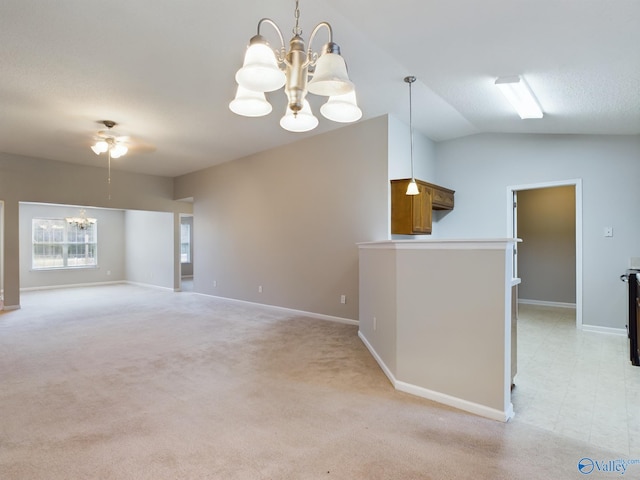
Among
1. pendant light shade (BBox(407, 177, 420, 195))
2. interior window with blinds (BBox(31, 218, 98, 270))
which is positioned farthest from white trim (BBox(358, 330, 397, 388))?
interior window with blinds (BBox(31, 218, 98, 270))

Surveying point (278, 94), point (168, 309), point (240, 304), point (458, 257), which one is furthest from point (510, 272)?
point (168, 309)

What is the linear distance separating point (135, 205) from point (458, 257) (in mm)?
7538

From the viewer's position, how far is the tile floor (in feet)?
6.98

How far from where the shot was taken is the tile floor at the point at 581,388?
6.98 feet

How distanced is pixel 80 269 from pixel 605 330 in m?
11.7

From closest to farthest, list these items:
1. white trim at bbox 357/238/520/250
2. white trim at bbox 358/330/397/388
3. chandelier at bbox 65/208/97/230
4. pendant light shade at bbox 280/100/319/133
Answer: pendant light shade at bbox 280/100/319/133 < white trim at bbox 357/238/520/250 < white trim at bbox 358/330/397/388 < chandelier at bbox 65/208/97/230

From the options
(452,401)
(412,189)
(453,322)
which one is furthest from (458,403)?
(412,189)

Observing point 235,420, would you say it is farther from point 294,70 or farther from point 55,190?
point 55,190

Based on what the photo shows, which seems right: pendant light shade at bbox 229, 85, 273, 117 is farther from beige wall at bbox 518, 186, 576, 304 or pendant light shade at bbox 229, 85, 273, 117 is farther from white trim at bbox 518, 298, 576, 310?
white trim at bbox 518, 298, 576, 310

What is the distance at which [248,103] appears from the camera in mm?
1962

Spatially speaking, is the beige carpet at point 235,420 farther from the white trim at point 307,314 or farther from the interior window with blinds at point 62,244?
the interior window with blinds at point 62,244

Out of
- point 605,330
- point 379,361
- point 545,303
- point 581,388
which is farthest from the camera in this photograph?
point 545,303

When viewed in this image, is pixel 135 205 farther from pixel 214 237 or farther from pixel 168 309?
pixel 168 309
